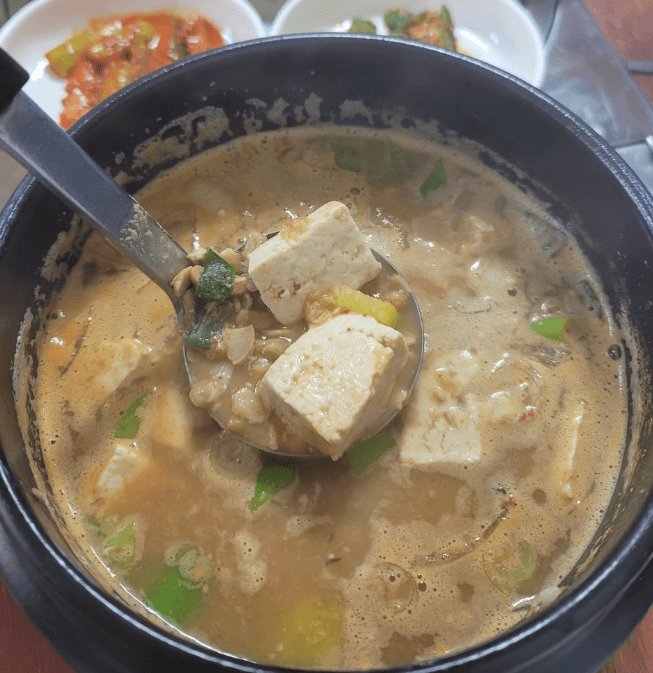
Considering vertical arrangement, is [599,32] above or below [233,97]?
below

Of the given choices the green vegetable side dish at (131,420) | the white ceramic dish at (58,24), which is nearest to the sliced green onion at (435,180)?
the green vegetable side dish at (131,420)

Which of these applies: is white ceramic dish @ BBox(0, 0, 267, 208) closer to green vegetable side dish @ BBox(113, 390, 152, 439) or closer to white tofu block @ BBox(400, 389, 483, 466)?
green vegetable side dish @ BBox(113, 390, 152, 439)

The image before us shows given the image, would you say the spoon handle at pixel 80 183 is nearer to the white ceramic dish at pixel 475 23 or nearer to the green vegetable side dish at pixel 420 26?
the white ceramic dish at pixel 475 23

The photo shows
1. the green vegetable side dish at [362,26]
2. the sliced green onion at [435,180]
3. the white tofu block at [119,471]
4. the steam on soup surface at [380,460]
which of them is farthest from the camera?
the green vegetable side dish at [362,26]

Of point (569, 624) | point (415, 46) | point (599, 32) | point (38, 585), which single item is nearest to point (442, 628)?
point (569, 624)

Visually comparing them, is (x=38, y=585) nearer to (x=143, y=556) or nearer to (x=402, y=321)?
(x=143, y=556)

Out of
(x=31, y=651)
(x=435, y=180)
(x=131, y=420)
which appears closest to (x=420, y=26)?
(x=435, y=180)

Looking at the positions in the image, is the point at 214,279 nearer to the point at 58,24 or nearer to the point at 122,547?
the point at 122,547
